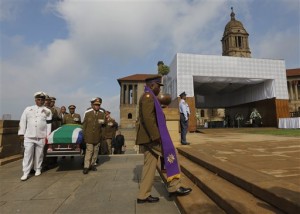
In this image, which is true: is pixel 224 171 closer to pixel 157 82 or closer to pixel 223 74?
pixel 157 82

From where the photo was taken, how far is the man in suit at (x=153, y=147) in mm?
3266

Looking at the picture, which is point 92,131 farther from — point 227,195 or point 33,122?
point 227,195

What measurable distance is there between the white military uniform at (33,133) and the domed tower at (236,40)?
6422cm

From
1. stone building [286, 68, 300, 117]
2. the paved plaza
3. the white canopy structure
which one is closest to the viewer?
the paved plaza

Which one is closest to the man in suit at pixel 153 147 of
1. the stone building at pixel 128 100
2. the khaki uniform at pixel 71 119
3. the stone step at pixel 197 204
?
the stone step at pixel 197 204

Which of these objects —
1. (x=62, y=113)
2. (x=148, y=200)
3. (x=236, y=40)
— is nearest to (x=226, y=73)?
(x=62, y=113)

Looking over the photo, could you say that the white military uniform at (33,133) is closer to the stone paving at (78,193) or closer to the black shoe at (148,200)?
the stone paving at (78,193)

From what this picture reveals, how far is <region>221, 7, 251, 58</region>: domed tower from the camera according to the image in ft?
205

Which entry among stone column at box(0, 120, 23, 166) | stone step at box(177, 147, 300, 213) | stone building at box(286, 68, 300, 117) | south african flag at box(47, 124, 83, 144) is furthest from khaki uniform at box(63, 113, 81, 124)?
stone building at box(286, 68, 300, 117)

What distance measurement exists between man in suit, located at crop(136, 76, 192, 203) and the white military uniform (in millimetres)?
3038

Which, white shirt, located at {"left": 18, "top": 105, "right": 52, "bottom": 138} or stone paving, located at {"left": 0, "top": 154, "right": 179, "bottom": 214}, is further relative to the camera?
white shirt, located at {"left": 18, "top": 105, "right": 52, "bottom": 138}

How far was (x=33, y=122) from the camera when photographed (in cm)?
527

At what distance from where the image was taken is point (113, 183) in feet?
14.6

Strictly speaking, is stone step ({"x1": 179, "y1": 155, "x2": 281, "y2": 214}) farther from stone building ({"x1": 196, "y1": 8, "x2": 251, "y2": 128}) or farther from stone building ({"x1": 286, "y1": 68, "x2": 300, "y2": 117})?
stone building ({"x1": 286, "y1": 68, "x2": 300, "y2": 117})
